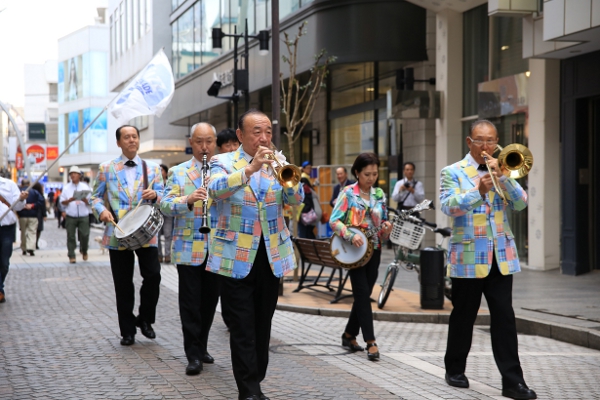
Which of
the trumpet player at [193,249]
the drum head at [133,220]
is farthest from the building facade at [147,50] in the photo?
the trumpet player at [193,249]

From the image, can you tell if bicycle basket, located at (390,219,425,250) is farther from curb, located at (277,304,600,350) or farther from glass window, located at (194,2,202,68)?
glass window, located at (194,2,202,68)

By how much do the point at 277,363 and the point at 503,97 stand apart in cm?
1042

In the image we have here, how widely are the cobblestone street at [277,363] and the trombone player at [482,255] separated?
290 millimetres

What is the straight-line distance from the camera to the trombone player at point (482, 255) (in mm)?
6145

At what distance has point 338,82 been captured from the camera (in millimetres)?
24062

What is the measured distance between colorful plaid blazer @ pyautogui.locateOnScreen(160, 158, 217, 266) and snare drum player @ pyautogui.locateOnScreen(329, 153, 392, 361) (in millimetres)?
1433

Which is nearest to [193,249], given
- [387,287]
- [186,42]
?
[387,287]

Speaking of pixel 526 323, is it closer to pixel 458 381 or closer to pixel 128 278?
pixel 458 381

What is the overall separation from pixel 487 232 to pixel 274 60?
7.63 metres

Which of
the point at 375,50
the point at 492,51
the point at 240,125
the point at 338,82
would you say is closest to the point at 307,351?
the point at 240,125

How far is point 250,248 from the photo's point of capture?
556cm

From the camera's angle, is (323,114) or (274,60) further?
(323,114)

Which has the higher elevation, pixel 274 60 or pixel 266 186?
pixel 274 60

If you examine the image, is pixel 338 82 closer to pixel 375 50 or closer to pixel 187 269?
pixel 375 50
